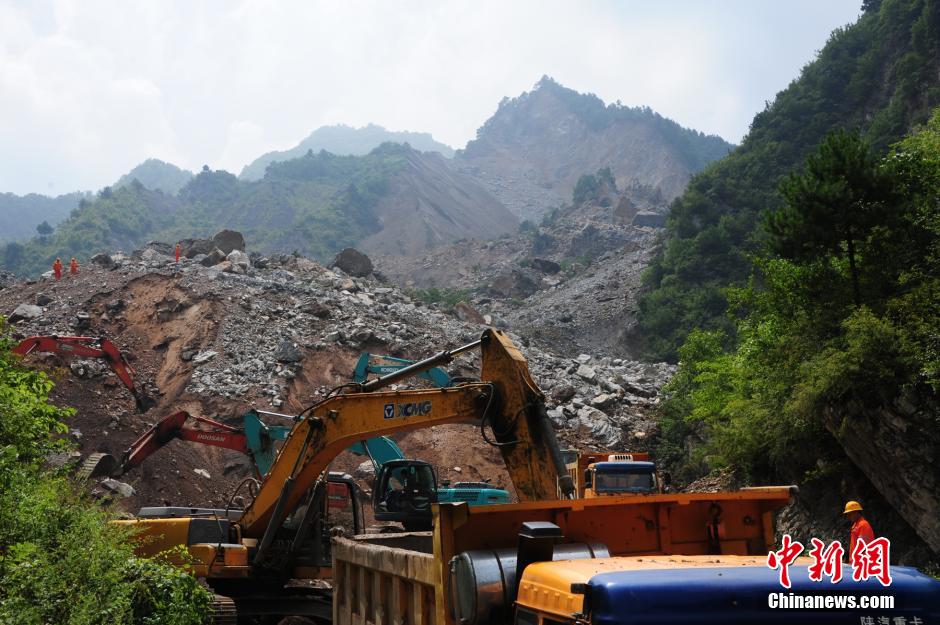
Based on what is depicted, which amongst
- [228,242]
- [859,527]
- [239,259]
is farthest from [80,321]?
[859,527]

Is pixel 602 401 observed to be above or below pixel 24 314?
below

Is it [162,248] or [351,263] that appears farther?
[162,248]

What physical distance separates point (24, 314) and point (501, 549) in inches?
1183

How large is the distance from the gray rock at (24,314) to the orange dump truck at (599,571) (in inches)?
1064

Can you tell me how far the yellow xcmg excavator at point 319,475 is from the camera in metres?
8.74

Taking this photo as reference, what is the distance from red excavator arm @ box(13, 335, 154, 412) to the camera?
819 inches

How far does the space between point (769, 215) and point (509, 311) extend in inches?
1816

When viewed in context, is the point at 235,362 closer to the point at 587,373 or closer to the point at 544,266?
the point at 587,373

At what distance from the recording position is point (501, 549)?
4.23 metres

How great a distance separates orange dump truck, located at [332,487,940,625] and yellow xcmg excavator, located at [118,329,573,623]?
7.16ft

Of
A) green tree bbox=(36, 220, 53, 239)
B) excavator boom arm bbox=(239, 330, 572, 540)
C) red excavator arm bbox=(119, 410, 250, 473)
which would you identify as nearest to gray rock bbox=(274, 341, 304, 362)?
red excavator arm bbox=(119, 410, 250, 473)

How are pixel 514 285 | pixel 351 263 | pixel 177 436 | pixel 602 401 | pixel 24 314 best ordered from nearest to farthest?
1. pixel 177 436
2. pixel 602 401
3. pixel 24 314
4. pixel 351 263
5. pixel 514 285

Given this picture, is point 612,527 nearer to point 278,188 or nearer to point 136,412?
point 136,412

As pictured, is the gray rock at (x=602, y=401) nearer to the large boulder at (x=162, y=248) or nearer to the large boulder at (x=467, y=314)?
the large boulder at (x=467, y=314)
